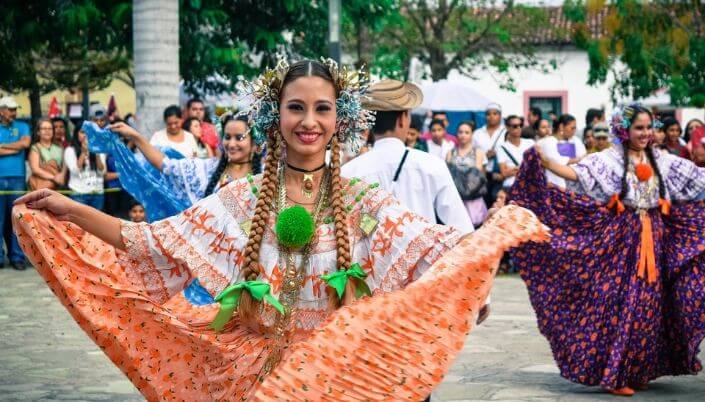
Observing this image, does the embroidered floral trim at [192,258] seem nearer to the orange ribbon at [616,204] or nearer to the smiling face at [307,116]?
the smiling face at [307,116]

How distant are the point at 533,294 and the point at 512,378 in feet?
1.95

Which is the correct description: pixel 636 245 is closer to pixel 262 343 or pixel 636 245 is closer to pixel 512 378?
pixel 512 378

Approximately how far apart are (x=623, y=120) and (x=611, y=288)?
110 centimetres

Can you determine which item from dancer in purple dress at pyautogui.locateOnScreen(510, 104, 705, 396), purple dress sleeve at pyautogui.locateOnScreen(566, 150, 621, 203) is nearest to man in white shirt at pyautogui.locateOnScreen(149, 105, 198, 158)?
dancer in purple dress at pyautogui.locateOnScreen(510, 104, 705, 396)

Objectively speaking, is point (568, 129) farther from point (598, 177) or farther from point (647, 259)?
point (647, 259)

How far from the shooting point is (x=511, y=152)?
50.3 ft

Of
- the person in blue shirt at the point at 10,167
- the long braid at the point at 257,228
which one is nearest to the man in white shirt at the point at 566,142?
the person in blue shirt at the point at 10,167

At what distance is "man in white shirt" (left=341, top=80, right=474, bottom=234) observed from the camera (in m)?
6.74

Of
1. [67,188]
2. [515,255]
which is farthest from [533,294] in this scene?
[67,188]

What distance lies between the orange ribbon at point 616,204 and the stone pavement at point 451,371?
111 centimetres

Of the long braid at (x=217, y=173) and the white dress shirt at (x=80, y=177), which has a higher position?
the long braid at (x=217, y=173)

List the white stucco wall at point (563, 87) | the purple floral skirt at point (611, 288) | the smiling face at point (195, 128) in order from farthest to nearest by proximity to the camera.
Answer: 1. the white stucco wall at point (563, 87)
2. the smiling face at point (195, 128)
3. the purple floral skirt at point (611, 288)

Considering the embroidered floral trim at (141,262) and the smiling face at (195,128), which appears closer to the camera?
the embroidered floral trim at (141,262)

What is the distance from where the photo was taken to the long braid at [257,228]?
15.5ft
